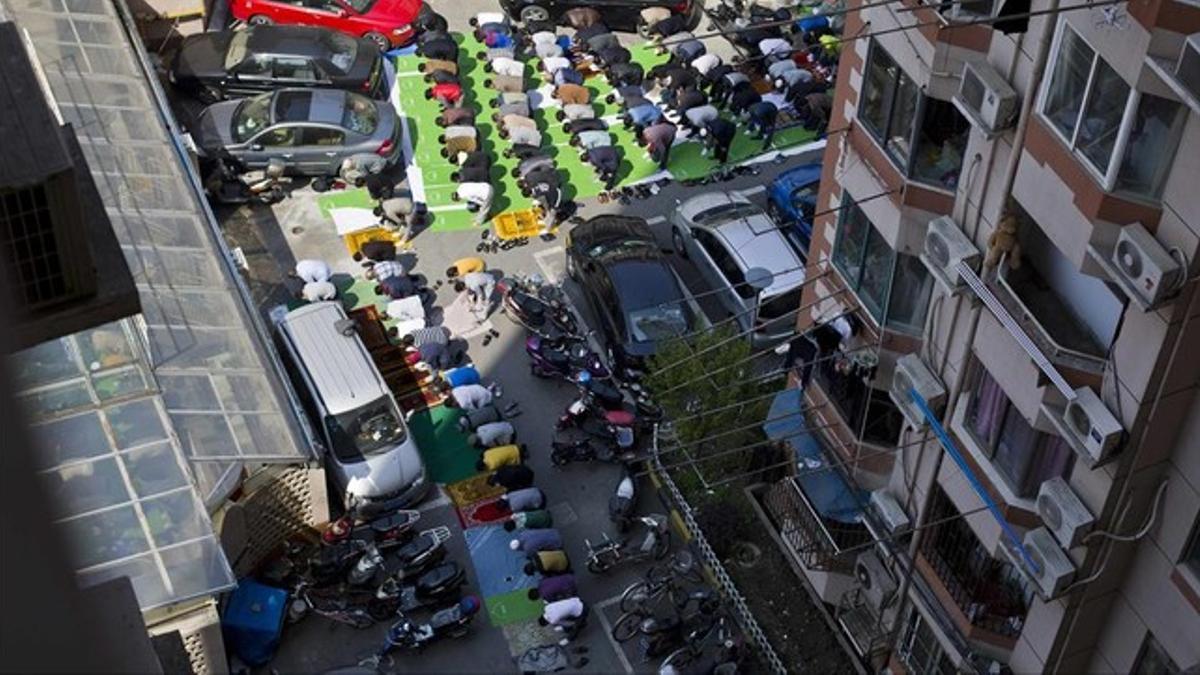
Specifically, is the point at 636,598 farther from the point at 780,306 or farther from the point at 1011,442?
the point at 1011,442

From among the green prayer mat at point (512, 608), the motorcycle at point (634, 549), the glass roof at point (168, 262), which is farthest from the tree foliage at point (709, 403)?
the glass roof at point (168, 262)

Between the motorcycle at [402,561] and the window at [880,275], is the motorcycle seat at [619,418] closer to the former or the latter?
the motorcycle at [402,561]

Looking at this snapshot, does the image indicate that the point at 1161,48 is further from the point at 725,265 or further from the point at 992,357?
the point at 725,265

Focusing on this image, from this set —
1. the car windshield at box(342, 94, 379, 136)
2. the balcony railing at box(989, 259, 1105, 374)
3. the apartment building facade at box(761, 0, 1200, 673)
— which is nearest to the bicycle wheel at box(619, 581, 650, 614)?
the apartment building facade at box(761, 0, 1200, 673)

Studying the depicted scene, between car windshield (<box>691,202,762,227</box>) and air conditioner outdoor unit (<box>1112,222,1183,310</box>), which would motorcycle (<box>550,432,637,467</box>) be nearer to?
car windshield (<box>691,202,762,227</box>)

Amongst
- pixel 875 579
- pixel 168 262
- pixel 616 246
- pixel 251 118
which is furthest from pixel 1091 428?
pixel 251 118
